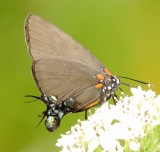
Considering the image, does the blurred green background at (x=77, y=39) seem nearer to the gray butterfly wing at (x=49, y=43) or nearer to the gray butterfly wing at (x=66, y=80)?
the gray butterfly wing at (x=66, y=80)

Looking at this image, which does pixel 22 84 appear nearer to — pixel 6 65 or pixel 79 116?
pixel 6 65

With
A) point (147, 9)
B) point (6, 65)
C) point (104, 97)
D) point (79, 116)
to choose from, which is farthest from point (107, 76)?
point (147, 9)

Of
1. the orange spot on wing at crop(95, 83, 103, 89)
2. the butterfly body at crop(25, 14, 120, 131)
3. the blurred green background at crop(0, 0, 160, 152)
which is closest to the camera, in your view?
the butterfly body at crop(25, 14, 120, 131)

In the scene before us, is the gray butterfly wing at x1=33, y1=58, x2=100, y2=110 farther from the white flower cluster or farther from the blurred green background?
the blurred green background

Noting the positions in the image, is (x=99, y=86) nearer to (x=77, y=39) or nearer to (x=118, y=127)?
(x=118, y=127)

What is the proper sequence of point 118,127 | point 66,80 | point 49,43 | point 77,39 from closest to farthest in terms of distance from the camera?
Result: point 118,127
point 49,43
point 66,80
point 77,39

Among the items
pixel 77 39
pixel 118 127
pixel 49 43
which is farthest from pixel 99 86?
pixel 77 39

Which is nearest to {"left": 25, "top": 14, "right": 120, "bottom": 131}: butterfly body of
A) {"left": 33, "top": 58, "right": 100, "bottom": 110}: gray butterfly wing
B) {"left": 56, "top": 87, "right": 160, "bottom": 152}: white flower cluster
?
{"left": 33, "top": 58, "right": 100, "bottom": 110}: gray butterfly wing
